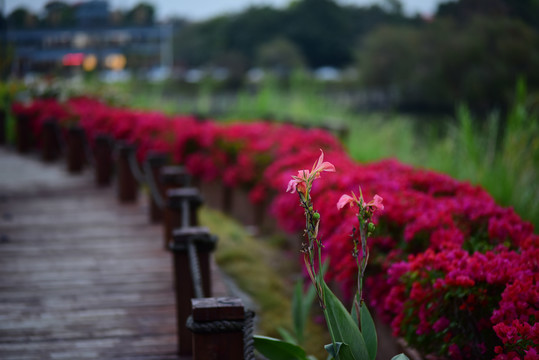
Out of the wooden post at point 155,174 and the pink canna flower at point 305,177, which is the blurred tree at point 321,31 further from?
the pink canna flower at point 305,177

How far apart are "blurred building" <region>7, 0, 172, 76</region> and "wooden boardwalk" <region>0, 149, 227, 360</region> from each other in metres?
50.8

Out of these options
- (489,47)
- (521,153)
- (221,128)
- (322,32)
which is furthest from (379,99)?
(521,153)

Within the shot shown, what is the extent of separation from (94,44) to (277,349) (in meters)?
62.1

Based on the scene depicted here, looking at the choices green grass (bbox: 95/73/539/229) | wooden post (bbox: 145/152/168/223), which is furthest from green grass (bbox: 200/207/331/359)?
green grass (bbox: 95/73/539/229)

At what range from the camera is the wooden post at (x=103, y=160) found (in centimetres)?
727

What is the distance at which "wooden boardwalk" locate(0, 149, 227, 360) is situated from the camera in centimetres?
325

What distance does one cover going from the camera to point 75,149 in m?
8.52

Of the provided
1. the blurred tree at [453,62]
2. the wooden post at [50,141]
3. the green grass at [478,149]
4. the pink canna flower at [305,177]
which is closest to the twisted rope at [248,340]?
the pink canna flower at [305,177]

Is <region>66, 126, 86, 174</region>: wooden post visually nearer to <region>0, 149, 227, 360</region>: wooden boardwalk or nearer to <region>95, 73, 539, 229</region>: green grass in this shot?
<region>0, 149, 227, 360</region>: wooden boardwalk

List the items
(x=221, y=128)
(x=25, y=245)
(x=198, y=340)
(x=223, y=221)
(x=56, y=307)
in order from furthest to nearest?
1. (x=221, y=128)
2. (x=223, y=221)
3. (x=25, y=245)
4. (x=56, y=307)
5. (x=198, y=340)

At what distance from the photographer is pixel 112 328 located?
11.3 ft

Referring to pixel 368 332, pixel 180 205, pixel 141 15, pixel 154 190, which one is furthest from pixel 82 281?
pixel 141 15

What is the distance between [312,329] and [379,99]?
34.3m

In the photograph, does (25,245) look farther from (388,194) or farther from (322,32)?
(322,32)
